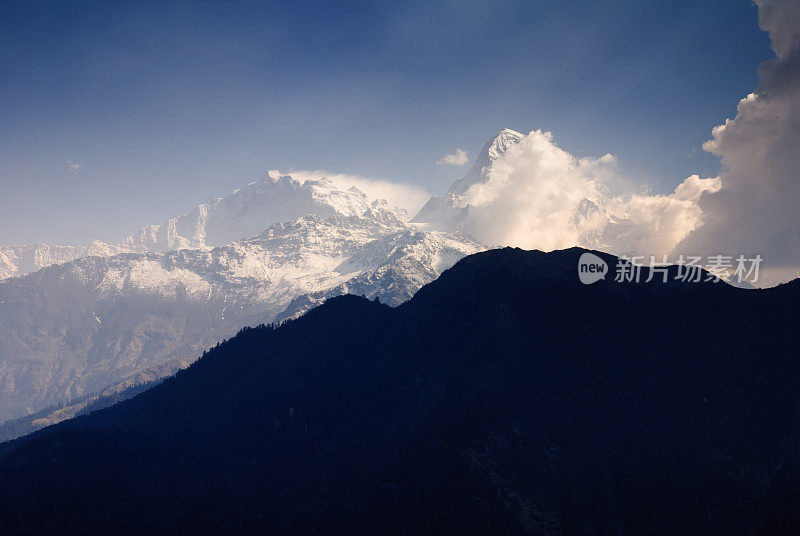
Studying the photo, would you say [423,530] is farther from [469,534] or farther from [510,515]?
[510,515]

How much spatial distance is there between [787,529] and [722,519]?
70.1 feet

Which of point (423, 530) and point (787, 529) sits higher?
point (787, 529)

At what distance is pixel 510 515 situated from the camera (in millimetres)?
198625

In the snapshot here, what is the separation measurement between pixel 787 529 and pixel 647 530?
48650 millimetres

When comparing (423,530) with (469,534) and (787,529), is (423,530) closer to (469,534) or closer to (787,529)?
(469,534)

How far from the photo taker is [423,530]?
198 metres

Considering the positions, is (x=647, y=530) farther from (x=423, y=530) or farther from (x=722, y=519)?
(x=423, y=530)

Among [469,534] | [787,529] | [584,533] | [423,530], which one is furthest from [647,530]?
[423,530]

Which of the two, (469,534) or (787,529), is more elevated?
(787,529)

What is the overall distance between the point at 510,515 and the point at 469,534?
18.3 meters

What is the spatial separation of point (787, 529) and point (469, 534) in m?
116

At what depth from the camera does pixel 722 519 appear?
197625 millimetres

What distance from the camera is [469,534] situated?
19100 cm

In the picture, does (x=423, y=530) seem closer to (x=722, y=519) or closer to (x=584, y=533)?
(x=584, y=533)
